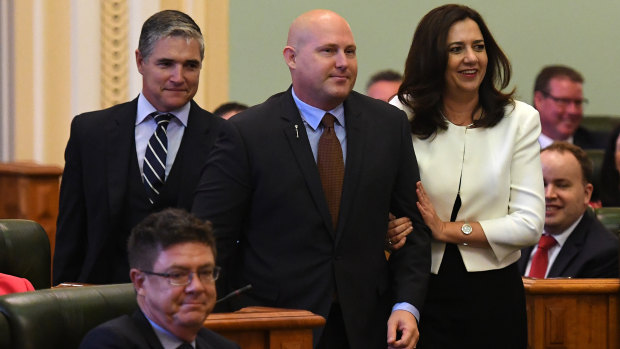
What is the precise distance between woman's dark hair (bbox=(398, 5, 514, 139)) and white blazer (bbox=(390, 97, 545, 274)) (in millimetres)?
38

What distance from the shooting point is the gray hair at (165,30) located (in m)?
3.74

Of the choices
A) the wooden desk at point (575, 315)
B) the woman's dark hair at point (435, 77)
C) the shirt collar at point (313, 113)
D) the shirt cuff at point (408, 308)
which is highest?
the woman's dark hair at point (435, 77)

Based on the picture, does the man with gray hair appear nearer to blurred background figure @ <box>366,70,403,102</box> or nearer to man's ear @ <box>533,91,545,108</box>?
blurred background figure @ <box>366,70,403,102</box>

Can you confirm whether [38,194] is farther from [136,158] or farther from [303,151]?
[303,151]

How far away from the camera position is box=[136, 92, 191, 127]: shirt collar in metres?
3.74

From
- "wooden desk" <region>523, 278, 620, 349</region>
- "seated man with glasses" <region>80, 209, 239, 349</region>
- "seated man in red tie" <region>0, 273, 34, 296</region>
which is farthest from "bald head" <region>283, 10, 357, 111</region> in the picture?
"wooden desk" <region>523, 278, 620, 349</region>

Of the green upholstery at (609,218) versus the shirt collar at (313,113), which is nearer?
the shirt collar at (313,113)

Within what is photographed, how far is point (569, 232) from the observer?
4512mm

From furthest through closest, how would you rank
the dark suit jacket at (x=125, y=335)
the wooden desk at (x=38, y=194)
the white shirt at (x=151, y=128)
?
the wooden desk at (x=38, y=194)
the white shirt at (x=151, y=128)
the dark suit jacket at (x=125, y=335)

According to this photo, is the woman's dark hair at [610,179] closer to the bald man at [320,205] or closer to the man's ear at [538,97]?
the man's ear at [538,97]

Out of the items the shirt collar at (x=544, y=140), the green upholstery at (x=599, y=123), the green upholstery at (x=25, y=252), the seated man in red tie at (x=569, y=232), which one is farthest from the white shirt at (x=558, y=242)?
the green upholstery at (x=599, y=123)

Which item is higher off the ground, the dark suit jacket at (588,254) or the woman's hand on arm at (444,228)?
the woman's hand on arm at (444,228)

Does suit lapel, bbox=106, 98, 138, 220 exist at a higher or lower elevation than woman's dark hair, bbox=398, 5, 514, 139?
lower

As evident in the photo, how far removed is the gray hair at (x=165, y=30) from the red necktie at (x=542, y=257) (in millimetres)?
1643
